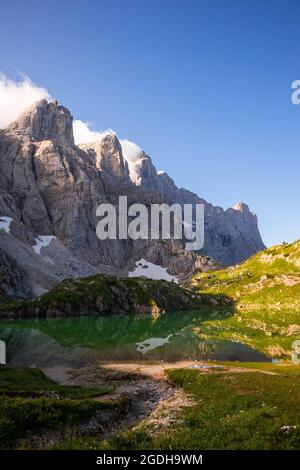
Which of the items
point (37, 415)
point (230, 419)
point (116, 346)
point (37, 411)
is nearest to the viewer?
point (230, 419)

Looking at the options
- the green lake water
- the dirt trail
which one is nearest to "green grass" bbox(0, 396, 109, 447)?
the dirt trail

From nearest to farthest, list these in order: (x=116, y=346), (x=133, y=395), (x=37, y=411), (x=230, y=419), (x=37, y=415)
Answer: (x=230, y=419) → (x=37, y=415) → (x=37, y=411) → (x=133, y=395) → (x=116, y=346)

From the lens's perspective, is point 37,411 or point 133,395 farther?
point 133,395

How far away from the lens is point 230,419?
90.3ft

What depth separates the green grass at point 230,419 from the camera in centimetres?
2212

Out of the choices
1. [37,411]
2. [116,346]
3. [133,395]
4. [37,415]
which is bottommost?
[116,346]

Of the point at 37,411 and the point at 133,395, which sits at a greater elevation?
the point at 37,411

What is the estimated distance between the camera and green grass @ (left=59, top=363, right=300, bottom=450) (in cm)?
2212

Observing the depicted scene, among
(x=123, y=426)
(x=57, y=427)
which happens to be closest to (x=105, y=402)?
(x=123, y=426)

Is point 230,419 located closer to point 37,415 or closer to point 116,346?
point 37,415

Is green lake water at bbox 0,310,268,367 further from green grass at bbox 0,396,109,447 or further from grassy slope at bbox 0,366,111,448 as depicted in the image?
green grass at bbox 0,396,109,447

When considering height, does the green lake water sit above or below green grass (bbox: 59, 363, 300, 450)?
below

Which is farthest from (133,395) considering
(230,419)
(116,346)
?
(116,346)

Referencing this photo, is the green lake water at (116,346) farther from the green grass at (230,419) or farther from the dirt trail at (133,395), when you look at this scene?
the green grass at (230,419)
